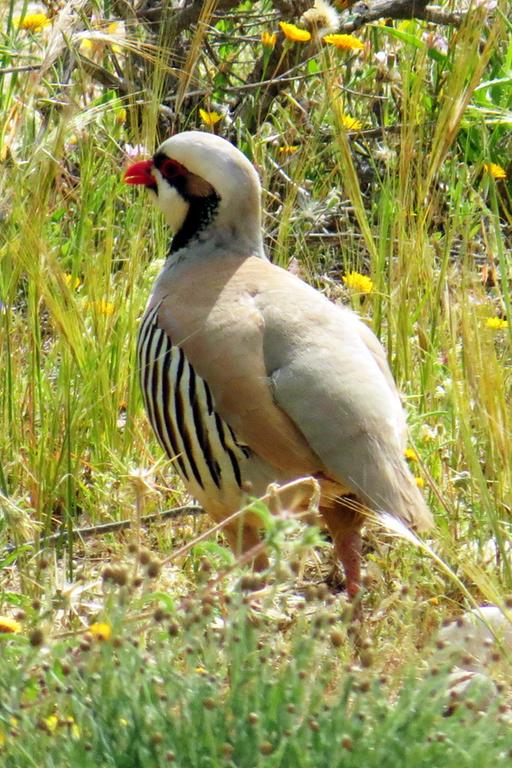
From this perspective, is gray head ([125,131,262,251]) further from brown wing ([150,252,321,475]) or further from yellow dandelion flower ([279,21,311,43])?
yellow dandelion flower ([279,21,311,43])

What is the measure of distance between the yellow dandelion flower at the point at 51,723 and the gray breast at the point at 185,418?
52.8 inches

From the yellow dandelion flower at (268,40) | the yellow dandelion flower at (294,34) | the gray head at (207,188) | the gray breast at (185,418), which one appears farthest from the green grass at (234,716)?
the yellow dandelion flower at (268,40)

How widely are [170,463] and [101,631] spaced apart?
2000mm

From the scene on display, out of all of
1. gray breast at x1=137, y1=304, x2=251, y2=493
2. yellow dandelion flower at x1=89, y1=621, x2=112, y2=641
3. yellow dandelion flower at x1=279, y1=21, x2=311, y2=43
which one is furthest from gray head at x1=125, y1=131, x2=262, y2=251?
yellow dandelion flower at x1=89, y1=621, x2=112, y2=641

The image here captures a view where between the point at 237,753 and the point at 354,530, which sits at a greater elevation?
the point at 237,753

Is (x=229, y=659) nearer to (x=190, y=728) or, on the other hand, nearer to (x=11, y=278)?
(x=190, y=728)

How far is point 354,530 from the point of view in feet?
12.0

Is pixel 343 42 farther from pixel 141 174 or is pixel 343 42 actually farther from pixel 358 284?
pixel 141 174

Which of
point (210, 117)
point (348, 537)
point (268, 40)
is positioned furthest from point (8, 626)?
point (268, 40)

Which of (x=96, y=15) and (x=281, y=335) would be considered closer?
(x=281, y=335)

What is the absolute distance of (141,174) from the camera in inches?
168

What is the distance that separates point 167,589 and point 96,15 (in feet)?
6.59

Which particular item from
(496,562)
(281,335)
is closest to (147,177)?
(281,335)

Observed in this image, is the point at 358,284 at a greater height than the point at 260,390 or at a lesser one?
lesser
